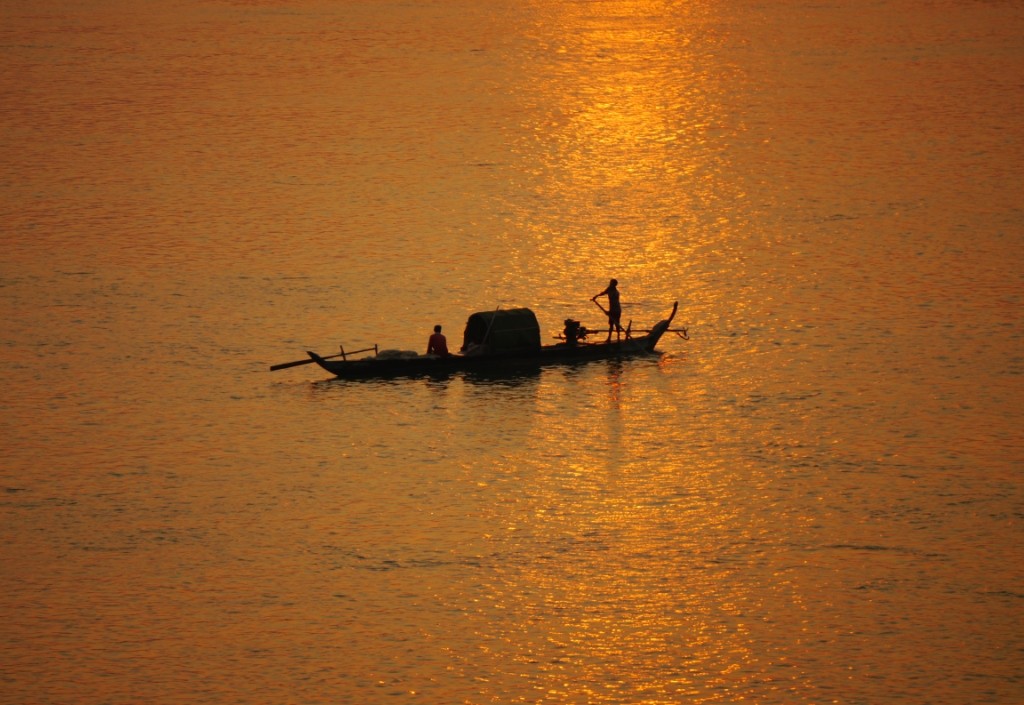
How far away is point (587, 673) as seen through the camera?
17750mm

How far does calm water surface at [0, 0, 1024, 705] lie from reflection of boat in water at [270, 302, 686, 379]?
0.35 metres

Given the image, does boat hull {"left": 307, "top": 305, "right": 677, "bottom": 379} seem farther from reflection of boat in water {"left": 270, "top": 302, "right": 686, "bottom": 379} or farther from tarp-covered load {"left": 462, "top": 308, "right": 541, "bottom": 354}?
tarp-covered load {"left": 462, "top": 308, "right": 541, "bottom": 354}

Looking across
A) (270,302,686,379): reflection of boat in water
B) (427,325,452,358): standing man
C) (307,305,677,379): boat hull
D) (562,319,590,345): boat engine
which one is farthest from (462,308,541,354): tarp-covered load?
(427,325,452,358): standing man

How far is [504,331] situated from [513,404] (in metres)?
1.45

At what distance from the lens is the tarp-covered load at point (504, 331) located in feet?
88.5

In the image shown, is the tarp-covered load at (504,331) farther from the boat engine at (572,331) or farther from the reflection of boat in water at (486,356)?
the boat engine at (572,331)

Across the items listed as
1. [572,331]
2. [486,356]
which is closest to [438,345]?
[486,356]

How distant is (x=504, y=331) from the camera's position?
27.0 meters

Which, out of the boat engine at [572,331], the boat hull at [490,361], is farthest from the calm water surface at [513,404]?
the boat engine at [572,331]

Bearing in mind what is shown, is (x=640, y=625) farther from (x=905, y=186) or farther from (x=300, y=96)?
(x=300, y=96)

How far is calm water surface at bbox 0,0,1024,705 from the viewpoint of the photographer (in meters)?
18.5

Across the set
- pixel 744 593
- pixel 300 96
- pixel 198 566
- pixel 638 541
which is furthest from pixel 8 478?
pixel 300 96

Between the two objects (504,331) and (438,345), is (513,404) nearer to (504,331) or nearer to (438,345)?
(504,331)

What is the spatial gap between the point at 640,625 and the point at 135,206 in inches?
992
